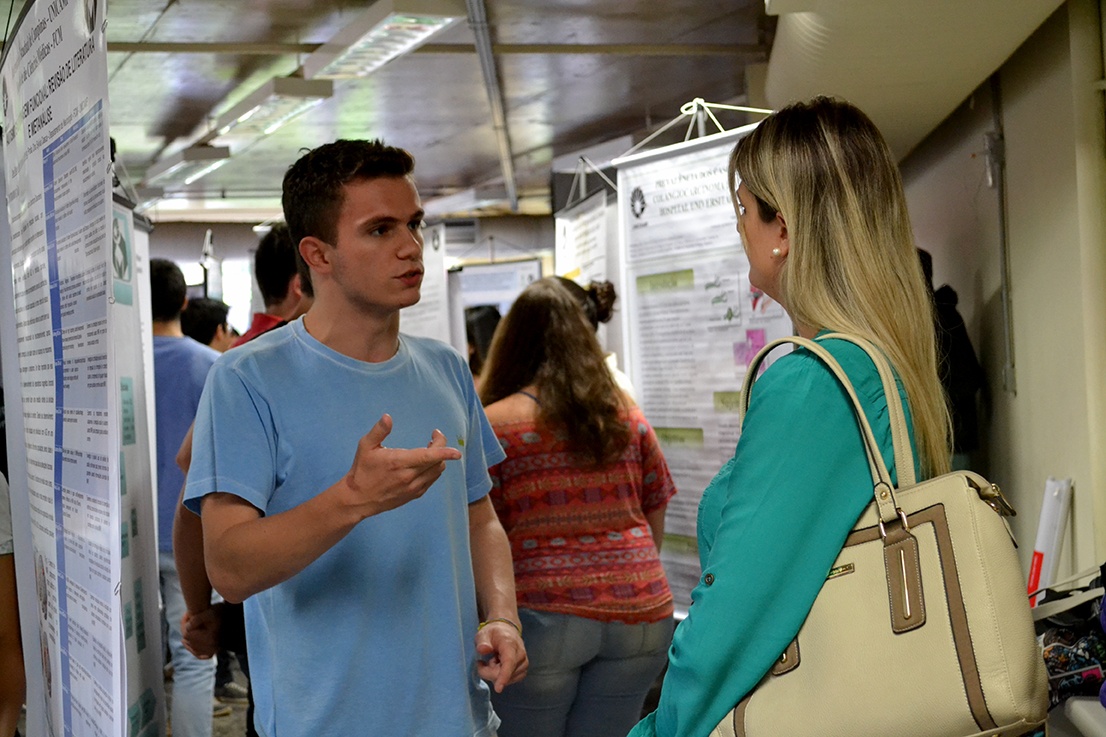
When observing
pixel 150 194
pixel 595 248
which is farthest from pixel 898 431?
pixel 150 194

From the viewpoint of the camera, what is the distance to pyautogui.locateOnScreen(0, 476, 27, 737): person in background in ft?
6.37

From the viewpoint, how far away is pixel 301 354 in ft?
5.85

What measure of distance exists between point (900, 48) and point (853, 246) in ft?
8.87

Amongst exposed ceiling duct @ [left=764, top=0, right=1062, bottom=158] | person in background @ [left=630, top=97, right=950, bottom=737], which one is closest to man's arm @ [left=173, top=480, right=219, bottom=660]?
person in background @ [left=630, top=97, right=950, bottom=737]

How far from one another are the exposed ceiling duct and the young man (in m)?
2.01

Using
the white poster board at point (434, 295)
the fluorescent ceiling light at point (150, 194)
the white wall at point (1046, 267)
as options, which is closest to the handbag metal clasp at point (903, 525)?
the white wall at point (1046, 267)

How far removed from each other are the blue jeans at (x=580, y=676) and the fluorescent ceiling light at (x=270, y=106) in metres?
4.51

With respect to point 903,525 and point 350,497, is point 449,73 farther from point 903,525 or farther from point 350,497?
point 903,525

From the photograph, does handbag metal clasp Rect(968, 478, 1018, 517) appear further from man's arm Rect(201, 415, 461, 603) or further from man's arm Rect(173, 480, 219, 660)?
man's arm Rect(173, 480, 219, 660)

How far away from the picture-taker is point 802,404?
4.09ft

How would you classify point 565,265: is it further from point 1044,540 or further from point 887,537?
point 887,537

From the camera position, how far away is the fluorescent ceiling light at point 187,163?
327 inches

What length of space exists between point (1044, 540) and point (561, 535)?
2.02 metres

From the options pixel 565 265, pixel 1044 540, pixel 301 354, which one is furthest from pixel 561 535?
pixel 565 265
